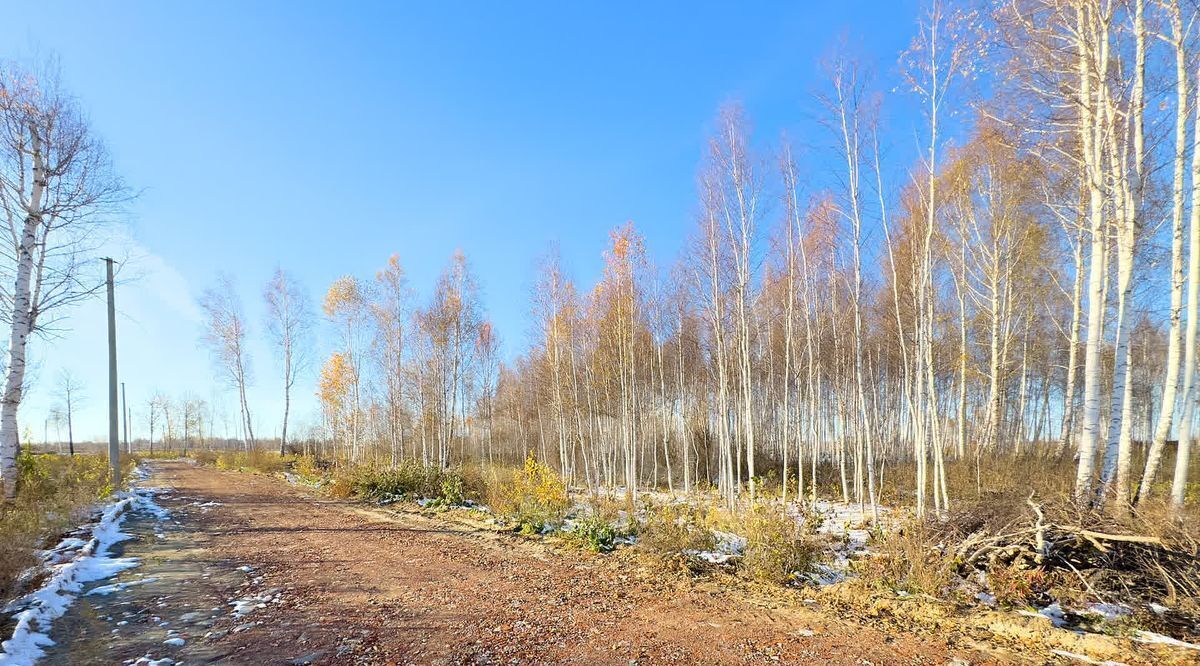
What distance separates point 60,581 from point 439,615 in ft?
15.5

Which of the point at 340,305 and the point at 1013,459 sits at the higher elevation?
the point at 340,305

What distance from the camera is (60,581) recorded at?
5980 millimetres

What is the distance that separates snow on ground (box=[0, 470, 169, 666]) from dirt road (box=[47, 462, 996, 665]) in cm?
19

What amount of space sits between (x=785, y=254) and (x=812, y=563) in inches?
379

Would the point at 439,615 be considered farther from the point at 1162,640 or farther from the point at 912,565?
the point at 1162,640

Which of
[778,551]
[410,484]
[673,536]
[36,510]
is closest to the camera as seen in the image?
[778,551]

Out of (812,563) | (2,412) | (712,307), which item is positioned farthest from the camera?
(712,307)

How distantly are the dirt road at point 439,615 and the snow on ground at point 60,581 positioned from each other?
0.63 ft

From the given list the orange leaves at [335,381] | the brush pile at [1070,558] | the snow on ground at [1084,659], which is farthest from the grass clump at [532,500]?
the orange leaves at [335,381]

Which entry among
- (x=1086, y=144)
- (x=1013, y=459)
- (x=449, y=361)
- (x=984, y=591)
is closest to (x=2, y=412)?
(x=449, y=361)

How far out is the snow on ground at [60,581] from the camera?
4.31 meters

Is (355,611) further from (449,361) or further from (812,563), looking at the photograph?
(449,361)

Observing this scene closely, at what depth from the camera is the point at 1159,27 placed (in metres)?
7.18

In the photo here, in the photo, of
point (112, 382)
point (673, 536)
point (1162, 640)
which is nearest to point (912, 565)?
point (1162, 640)
